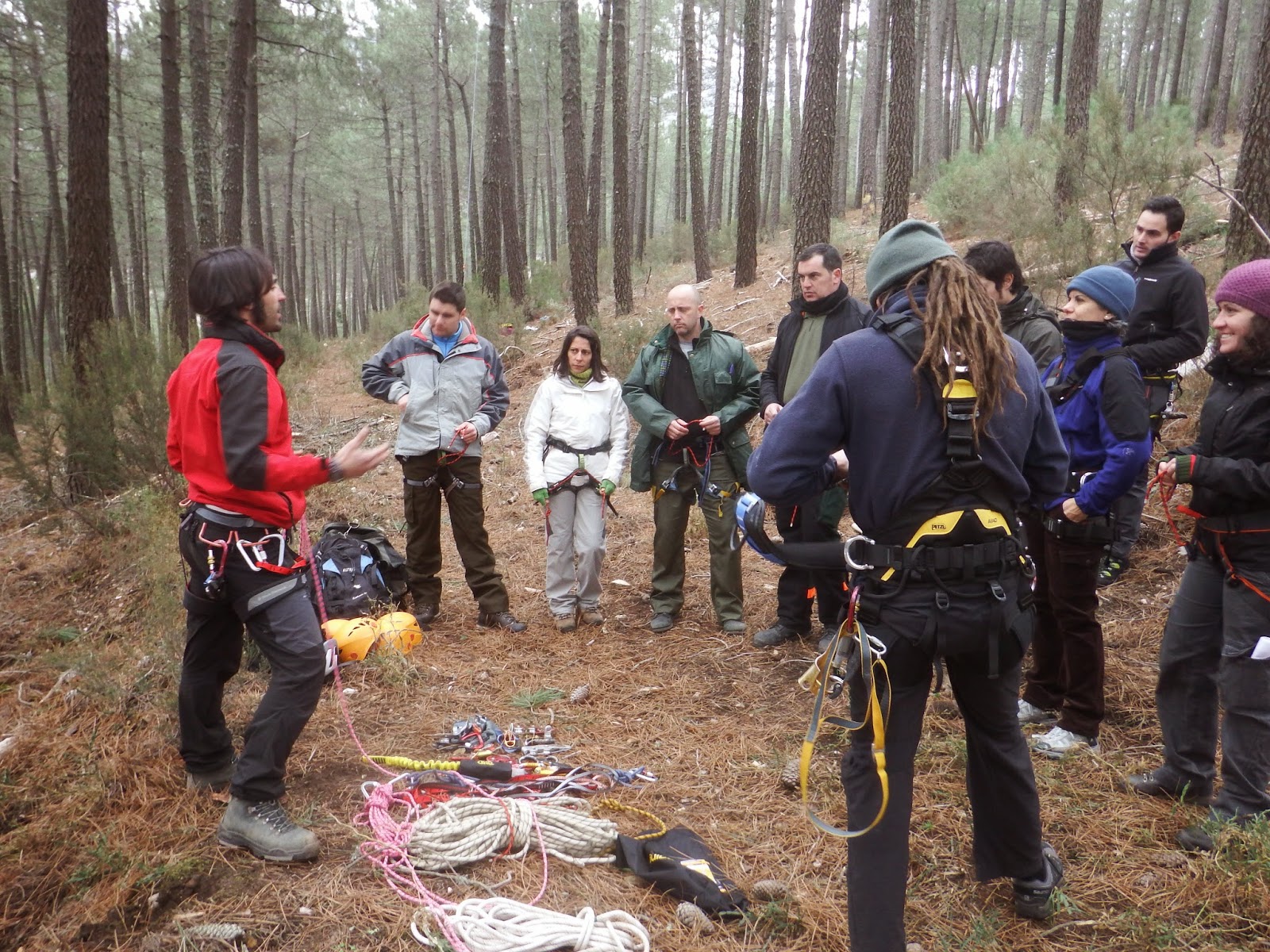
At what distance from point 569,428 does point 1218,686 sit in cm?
383

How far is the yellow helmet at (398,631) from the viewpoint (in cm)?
517

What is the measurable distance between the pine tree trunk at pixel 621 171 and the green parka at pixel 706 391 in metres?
9.88

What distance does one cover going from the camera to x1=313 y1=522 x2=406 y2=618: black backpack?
5.61 meters

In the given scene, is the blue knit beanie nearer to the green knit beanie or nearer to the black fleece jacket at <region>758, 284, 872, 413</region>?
the green knit beanie

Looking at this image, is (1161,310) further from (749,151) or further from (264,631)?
(749,151)

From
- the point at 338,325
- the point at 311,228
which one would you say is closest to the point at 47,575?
the point at 311,228

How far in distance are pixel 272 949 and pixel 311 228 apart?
134ft

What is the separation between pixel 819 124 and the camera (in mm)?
10094

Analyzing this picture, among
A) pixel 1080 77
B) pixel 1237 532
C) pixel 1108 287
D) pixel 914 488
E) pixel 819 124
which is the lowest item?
pixel 1237 532

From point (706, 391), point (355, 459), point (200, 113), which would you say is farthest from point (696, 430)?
point (200, 113)

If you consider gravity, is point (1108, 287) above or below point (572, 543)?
above

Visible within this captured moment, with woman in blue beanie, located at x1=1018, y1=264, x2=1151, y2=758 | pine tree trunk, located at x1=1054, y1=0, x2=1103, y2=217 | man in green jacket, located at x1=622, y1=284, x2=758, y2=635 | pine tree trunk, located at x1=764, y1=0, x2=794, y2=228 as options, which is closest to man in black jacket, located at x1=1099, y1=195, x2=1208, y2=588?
woman in blue beanie, located at x1=1018, y1=264, x2=1151, y2=758

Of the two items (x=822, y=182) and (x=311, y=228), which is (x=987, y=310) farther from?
(x=311, y=228)

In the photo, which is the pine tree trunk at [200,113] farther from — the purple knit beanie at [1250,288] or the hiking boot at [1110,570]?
the purple knit beanie at [1250,288]
